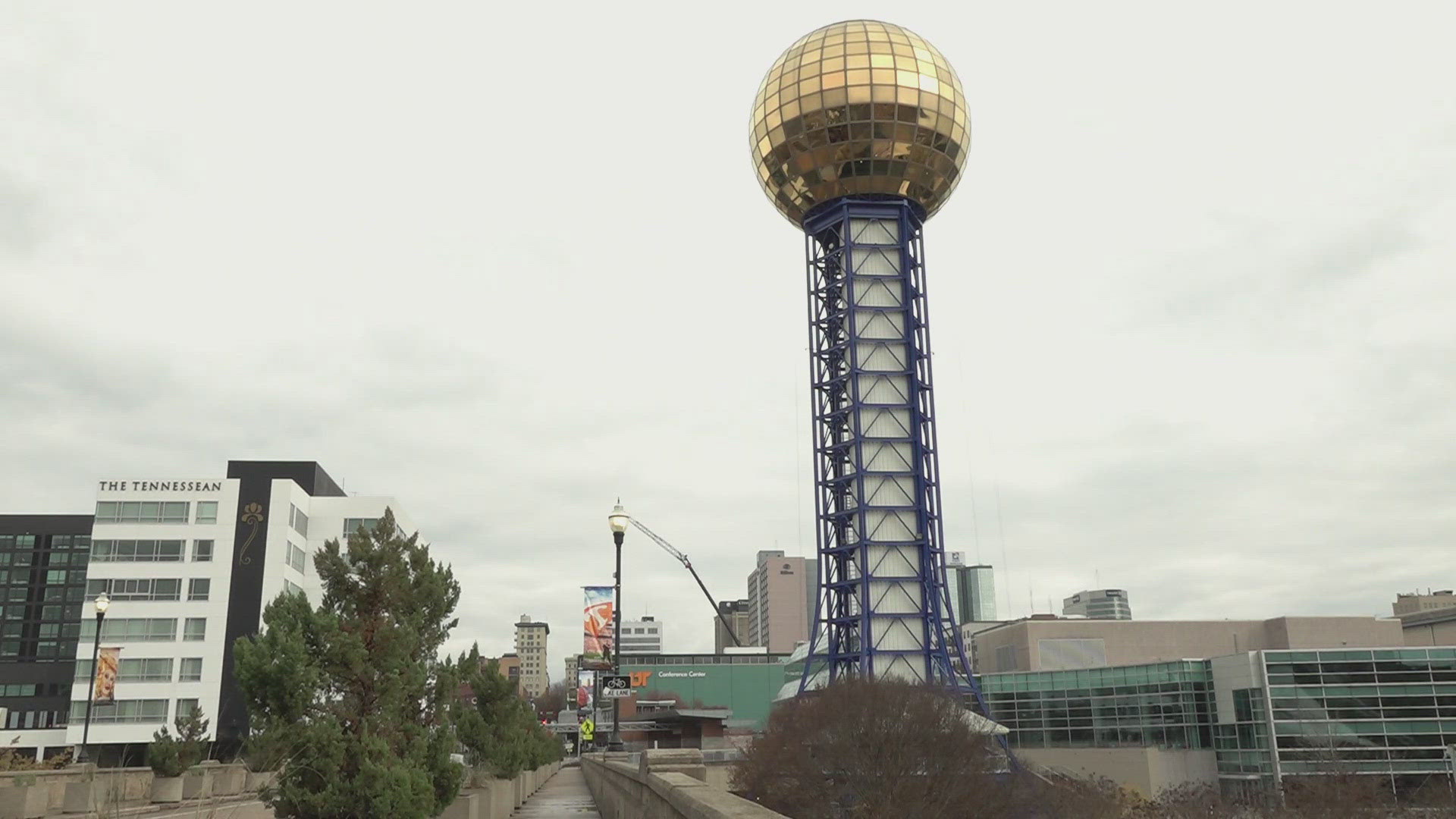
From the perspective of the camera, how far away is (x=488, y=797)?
30750 mm

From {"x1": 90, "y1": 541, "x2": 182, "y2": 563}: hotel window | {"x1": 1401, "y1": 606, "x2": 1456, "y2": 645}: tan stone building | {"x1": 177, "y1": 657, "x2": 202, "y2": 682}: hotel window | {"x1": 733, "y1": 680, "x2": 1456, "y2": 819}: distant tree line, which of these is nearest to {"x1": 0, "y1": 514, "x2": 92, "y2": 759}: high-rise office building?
{"x1": 90, "y1": 541, "x2": 182, "y2": 563}: hotel window

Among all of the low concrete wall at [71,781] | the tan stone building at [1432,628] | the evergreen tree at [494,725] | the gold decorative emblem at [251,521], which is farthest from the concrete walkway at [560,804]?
the tan stone building at [1432,628]

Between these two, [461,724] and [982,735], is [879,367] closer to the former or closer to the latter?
[982,735]

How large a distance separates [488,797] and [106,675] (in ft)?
187

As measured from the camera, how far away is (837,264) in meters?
63.6

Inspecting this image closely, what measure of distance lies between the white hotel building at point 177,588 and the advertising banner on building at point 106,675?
255 centimetres

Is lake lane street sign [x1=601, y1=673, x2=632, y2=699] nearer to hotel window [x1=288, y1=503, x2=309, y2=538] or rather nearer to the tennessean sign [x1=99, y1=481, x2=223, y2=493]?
hotel window [x1=288, y1=503, x2=309, y2=538]

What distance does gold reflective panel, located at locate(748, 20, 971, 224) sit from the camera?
61.6m

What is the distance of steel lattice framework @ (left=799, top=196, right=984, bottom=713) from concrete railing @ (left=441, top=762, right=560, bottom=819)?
18.3 m

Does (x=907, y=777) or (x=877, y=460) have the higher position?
(x=877, y=460)

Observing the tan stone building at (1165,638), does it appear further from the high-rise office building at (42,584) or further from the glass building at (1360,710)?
the high-rise office building at (42,584)

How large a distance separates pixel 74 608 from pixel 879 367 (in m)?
139

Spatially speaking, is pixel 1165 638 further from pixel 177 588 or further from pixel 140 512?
pixel 140 512

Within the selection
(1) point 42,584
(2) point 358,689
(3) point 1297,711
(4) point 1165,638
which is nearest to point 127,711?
(2) point 358,689
